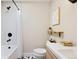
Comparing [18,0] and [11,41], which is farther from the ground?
[18,0]

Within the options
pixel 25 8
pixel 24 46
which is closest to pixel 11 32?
pixel 24 46

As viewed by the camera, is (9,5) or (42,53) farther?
(9,5)

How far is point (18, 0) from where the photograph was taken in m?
4.66

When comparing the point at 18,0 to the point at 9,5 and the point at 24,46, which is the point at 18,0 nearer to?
the point at 9,5

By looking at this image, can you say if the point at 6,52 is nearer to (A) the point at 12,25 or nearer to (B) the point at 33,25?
(A) the point at 12,25

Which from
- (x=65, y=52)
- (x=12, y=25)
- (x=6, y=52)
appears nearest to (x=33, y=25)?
(x=12, y=25)

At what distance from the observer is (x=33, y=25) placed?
484 centimetres

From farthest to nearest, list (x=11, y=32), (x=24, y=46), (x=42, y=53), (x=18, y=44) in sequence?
(x=24, y=46) → (x=11, y=32) → (x=18, y=44) → (x=42, y=53)

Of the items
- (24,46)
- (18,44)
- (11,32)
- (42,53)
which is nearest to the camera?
(42,53)

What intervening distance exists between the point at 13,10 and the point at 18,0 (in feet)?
1.82

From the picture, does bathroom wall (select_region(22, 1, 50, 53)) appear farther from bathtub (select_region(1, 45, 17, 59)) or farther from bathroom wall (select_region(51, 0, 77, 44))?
bathroom wall (select_region(51, 0, 77, 44))

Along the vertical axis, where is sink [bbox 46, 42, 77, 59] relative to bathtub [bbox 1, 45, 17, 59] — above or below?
above

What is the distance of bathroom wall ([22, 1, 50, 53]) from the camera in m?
4.83

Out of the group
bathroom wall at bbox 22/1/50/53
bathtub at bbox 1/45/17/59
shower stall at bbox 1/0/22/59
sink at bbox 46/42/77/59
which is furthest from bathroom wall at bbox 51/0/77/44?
bathroom wall at bbox 22/1/50/53
